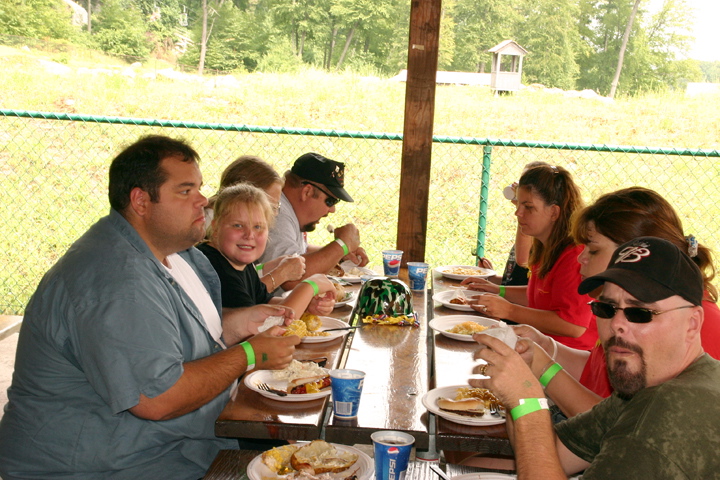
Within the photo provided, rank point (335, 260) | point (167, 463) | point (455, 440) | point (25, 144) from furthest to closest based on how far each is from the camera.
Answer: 1. point (25, 144)
2. point (335, 260)
3. point (167, 463)
4. point (455, 440)

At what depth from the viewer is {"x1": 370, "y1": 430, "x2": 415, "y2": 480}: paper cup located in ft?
5.14

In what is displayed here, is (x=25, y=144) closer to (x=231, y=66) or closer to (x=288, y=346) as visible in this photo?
(x=231, y=66)

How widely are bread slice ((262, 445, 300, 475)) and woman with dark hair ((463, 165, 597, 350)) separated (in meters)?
1.63

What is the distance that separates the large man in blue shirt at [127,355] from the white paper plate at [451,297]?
138 centimetres

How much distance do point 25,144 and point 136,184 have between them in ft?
31.5

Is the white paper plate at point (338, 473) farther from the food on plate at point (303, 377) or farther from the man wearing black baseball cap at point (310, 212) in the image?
→ the man wearing black baseball cap at point (310, 212)

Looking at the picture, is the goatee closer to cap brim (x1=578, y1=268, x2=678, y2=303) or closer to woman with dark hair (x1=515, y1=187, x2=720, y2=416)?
cap brim (x1=578, y1=268, x2=678, y2=303)

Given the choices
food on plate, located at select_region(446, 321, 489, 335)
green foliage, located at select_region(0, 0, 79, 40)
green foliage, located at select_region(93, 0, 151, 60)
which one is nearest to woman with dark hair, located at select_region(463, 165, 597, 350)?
food on plate, located at select_region(446, 321, 489, 335)

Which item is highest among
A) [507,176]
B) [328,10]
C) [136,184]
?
[328,10]

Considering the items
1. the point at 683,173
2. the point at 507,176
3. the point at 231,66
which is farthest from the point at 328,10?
the point at 683,173

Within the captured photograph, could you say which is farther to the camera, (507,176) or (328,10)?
(328,10)

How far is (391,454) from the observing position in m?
1.57

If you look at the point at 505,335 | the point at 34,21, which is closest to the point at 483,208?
the point at 505,335

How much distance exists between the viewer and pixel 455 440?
1876mm
